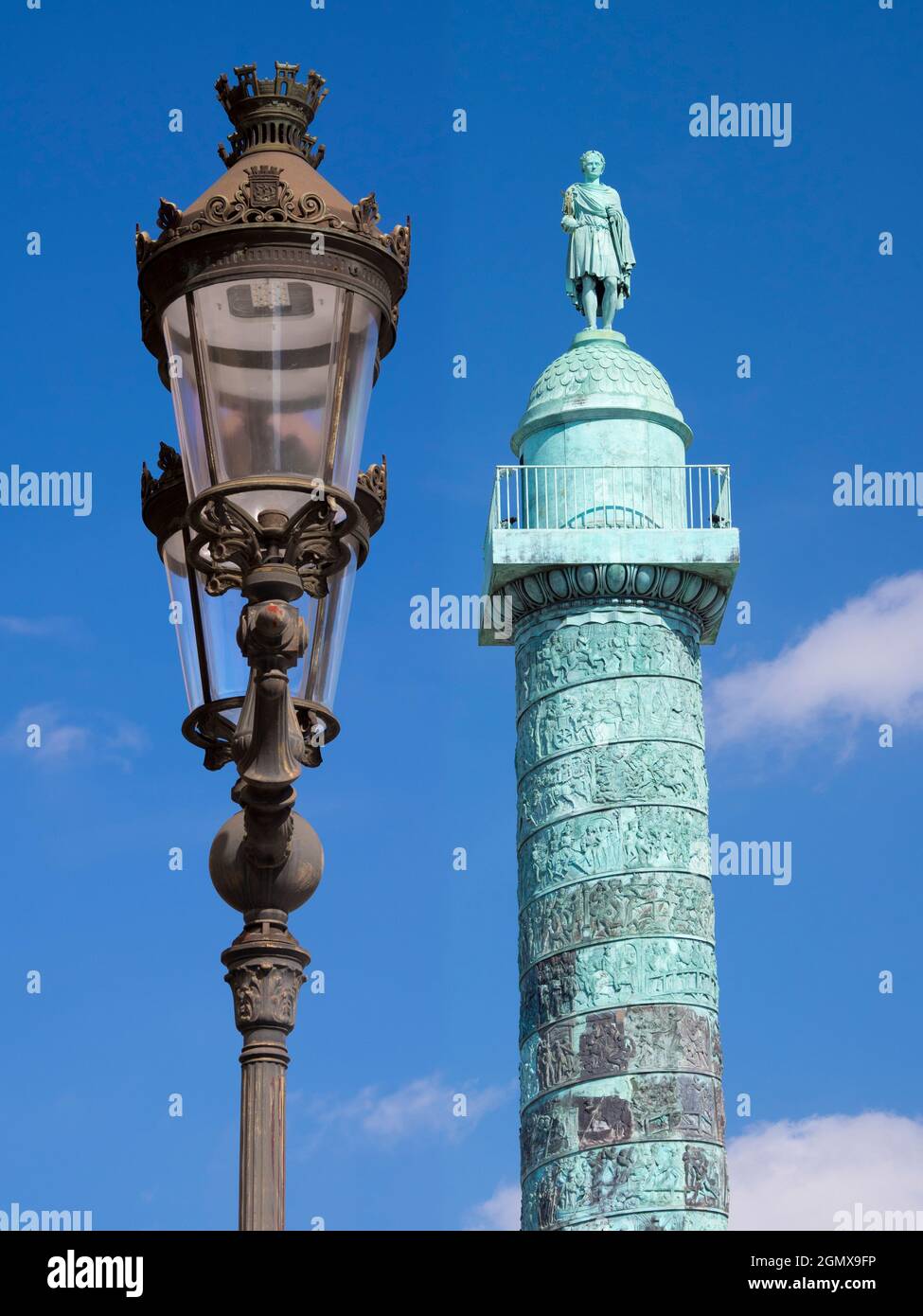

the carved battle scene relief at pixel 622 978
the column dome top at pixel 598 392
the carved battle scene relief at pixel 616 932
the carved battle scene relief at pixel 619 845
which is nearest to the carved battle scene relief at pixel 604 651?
the carved battle scene relief at pixel 616 932

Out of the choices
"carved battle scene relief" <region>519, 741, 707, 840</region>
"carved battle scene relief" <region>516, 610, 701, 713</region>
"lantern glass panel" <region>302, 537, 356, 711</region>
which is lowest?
"lantern glass panel" <region>302, 537, 356, 711</region>

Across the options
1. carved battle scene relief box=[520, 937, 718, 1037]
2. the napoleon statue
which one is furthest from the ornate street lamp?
the napoleon statue

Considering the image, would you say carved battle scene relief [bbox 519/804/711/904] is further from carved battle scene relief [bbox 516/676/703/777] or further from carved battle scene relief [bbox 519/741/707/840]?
carved battle scene relief [bbox 516/676/703/777]

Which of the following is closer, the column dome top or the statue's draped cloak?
the column dome top

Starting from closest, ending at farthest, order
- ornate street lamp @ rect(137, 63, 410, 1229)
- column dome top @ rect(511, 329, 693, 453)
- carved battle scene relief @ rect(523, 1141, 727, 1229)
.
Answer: ornate street lamp @ rect(137, 63, 410, 1229)
carved battle scene relief @ rect(523, 1141, 727, 1229)
column dome top @ rect(511, 329, 693, 453)

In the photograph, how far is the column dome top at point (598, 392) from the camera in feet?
61.7

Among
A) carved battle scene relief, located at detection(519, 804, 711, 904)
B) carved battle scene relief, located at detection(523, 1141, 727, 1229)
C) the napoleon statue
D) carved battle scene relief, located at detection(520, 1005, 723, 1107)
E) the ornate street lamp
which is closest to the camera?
the ornate street lamp

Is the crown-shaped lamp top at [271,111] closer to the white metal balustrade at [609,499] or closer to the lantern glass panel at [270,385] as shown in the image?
the lantern glass panel at [270,385]

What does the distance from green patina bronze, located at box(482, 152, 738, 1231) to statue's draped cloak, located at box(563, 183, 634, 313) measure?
0.54 m

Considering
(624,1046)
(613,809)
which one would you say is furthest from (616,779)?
(624,1046)

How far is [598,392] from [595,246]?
1.47 metres

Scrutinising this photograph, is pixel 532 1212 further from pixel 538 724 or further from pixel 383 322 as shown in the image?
pixel 383 322

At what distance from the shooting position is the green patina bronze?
16875 millimetres

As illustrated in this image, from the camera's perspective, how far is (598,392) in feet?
62.0
